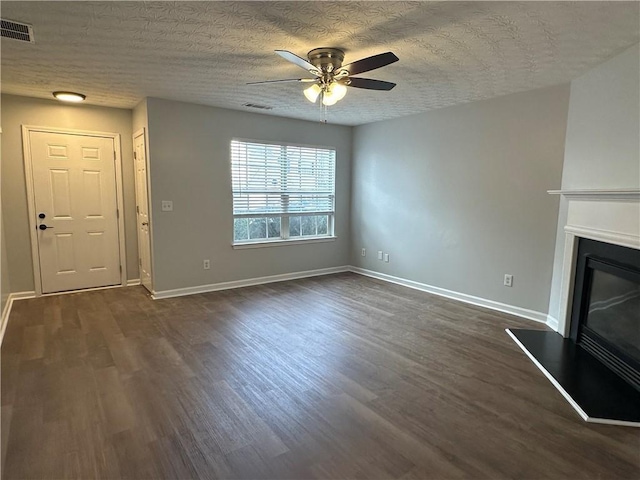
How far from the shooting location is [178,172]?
4629mm

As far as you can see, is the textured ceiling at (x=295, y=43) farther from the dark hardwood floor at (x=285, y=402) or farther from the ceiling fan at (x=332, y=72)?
the dark hardwood floor at (x=285, y=402)

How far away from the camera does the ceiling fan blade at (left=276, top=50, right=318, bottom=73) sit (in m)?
2.34

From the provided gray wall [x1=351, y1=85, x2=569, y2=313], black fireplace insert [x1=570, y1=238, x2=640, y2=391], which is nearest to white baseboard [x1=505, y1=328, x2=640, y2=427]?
black fireplace insert [x1=570, y1=238, x2=640, y2=391]

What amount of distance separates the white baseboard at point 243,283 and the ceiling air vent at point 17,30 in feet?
9.55

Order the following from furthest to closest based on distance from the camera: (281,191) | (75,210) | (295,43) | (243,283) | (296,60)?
(281,191) → (243,283) → (75,210) → (295,43) → (296,60)

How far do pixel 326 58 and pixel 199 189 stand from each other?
272 centimetres

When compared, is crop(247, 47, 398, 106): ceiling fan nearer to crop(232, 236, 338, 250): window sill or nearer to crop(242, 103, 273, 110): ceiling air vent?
Result: crop(242, 103, 273, 110): ceiling air vent

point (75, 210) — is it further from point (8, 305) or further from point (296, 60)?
point (296, 60)

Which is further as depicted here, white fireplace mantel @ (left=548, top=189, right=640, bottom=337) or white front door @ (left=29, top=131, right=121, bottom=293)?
white front door @ (left=29, top=131, right=121, bottom=293)

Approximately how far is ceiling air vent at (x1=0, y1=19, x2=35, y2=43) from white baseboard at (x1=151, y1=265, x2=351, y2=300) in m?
2.91

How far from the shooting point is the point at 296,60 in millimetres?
2494

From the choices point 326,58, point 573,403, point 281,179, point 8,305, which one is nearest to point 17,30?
point 326,58

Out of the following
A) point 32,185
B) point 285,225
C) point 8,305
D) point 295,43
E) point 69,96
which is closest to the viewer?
point 295,43

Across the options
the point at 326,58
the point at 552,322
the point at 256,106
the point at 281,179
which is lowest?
the point at 552,322
